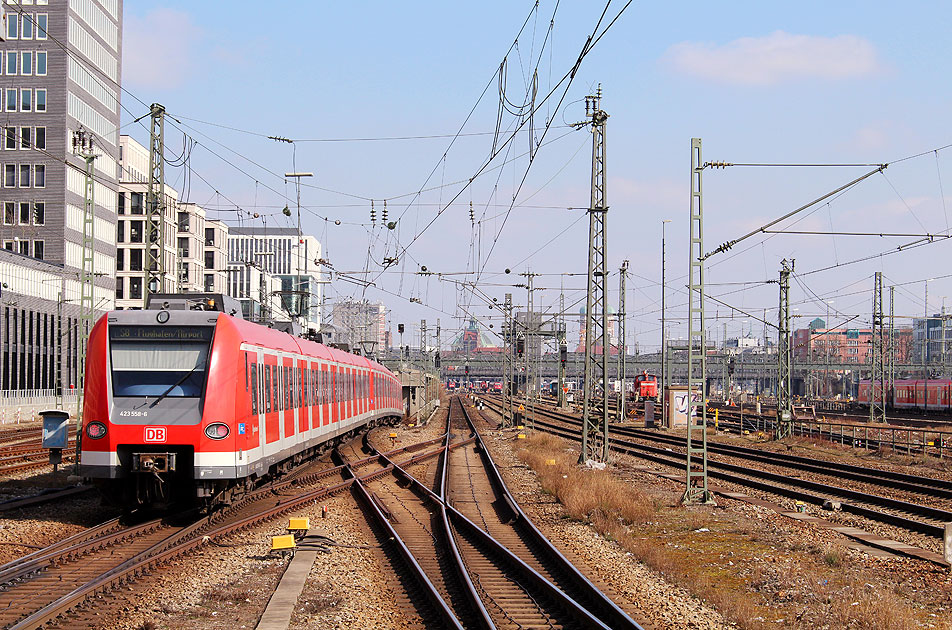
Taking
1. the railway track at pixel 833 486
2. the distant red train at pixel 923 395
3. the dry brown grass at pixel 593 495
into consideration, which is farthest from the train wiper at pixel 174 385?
the distant red train at pixel 923 395

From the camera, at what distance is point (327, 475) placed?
80.7 ft

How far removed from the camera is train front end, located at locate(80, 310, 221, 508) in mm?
14867

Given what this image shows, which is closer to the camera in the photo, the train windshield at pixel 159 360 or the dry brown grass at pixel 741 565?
the dry brown grass at pixel 741 565

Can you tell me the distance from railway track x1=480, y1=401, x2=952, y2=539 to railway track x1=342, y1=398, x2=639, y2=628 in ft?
22.2

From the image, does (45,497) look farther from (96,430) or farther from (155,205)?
(155,205)

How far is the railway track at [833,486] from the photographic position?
59.2 feet

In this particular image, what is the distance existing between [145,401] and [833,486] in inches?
665

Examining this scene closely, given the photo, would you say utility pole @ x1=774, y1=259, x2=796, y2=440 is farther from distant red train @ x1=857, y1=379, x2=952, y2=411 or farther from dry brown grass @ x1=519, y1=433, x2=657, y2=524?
distant red train @ x1=857, y1=379, x2=952, y2=411

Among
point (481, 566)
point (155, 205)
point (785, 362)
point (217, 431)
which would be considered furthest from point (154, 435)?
point (785, 362)

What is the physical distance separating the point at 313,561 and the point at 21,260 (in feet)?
176

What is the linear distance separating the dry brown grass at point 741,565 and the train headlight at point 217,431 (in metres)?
6.37

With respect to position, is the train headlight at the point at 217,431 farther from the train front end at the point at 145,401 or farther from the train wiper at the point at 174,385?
the train wiper at the point at 174,385

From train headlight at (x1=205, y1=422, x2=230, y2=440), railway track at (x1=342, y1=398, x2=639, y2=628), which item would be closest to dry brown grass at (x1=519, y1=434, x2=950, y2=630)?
railway track at (x1=342, y1=398, x2=639, y2=628)

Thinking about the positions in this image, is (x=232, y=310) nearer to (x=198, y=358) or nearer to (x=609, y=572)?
(x=198, y=358)
